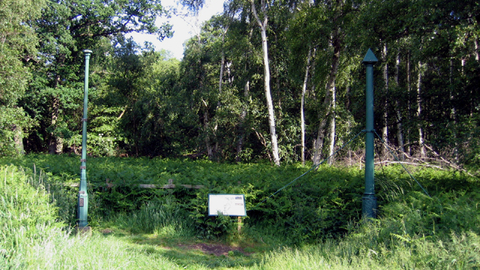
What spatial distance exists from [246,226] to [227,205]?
719 mm

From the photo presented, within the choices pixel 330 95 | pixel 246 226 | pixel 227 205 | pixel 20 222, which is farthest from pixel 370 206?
pixel 330 95

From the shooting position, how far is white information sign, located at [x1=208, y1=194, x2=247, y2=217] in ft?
25.3

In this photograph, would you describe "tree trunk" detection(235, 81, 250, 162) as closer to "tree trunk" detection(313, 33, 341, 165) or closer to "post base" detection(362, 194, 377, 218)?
"tree trunk" detection(313, 33, 341, 165)

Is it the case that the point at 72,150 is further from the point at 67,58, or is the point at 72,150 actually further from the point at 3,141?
the point at 3,141

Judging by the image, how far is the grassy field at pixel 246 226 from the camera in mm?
4832

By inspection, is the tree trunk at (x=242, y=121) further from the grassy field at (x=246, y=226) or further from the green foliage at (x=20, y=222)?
the green foliage at (x=20, y=222)

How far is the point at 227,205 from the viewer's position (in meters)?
7.75

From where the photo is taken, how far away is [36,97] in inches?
1144

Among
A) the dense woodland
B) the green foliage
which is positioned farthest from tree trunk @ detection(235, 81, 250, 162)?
the green foliage

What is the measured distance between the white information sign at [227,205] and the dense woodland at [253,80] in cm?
490

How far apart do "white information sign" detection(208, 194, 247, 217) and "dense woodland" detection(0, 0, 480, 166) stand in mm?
4901

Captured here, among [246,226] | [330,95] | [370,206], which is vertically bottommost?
[246,226]

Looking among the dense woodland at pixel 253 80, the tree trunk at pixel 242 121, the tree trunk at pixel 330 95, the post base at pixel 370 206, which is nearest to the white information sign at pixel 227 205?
the post base at pixel 370 206

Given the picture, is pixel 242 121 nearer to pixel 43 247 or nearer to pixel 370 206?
pixel 370 206
